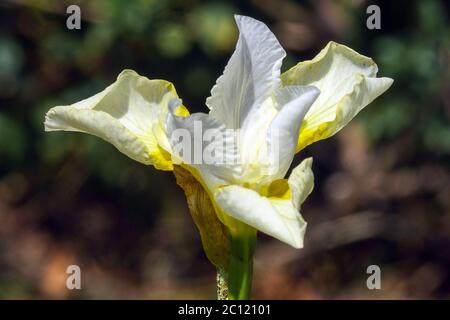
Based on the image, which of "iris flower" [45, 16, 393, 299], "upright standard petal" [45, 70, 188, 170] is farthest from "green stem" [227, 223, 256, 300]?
"upright standard petal" [45, 70, 188, 170]

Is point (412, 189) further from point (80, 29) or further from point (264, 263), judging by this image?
point (80, 29)

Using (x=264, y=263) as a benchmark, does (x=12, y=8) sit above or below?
above

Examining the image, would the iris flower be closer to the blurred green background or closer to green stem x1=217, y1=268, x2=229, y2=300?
green stem x1=217, y1=268, x2=229, y2=300

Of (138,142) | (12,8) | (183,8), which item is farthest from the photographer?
(12,8)

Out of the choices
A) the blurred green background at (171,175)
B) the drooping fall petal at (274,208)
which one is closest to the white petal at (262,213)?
the drooping fall petal at (274,208)

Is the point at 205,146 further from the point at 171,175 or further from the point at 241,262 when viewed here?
the point at 171,175

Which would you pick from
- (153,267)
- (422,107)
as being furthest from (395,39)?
(153,267)

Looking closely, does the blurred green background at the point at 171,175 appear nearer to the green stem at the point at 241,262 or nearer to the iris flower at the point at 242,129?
the iris flower at the point at 242,129

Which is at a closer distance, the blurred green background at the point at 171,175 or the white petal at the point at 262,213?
the white petal at the point at 262,213
